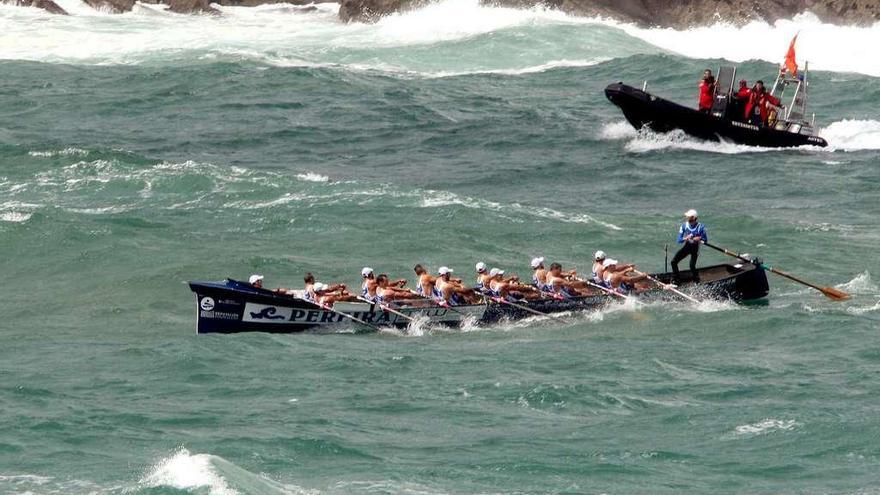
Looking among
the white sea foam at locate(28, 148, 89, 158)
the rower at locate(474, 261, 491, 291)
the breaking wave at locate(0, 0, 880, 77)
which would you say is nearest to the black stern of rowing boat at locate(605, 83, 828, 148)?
the white sea foam at locate(28, 148, 89, 158)

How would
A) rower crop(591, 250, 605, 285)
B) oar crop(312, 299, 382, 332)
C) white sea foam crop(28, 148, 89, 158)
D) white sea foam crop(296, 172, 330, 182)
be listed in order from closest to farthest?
oar crop(312, 299, 382, 332) < rower crop(591, 250, 605, 285) < white sea foam crop(296, 172, 330, 182) < white sea foam crop(28, 148, 89, 158)

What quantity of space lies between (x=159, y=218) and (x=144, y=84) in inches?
778

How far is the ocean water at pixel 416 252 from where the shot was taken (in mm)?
20812

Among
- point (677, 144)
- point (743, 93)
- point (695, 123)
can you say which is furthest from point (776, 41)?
point (695, 123)

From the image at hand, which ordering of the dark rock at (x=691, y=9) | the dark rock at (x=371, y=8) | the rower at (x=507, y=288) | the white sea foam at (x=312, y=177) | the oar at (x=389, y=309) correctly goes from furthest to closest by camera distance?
1. the dark rock at (x=371, y=8)
2. the dark rock at (x=691, y=9)
3. the white sea foam at (x=312, y=177)
4. the rower at (x=507, y=288)
5. the oar at (x=389, y=309)

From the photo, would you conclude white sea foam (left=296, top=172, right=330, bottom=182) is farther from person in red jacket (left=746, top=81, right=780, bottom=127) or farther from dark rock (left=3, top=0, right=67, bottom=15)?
dark rock (left=3, top=0, right=67, bottom=15)

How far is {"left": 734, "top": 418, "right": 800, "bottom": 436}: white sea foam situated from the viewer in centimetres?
2172

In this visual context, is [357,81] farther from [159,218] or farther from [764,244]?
[764,244]

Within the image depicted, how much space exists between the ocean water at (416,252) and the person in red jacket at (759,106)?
38.8 inches

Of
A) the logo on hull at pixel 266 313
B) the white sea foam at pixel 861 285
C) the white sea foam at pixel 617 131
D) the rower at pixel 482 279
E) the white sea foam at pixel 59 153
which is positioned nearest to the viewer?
the logo on hull at pixel 266 313

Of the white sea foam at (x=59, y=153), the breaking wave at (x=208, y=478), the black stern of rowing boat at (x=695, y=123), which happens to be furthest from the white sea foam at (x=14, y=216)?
the breaking wave at (x=208, y=478)

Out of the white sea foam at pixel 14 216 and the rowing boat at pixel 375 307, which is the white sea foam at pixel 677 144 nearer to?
the rowing boat at pixel 375 307

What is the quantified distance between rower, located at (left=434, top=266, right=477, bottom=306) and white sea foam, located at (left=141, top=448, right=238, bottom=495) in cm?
1021

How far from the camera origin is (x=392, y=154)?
4453 centimetres
